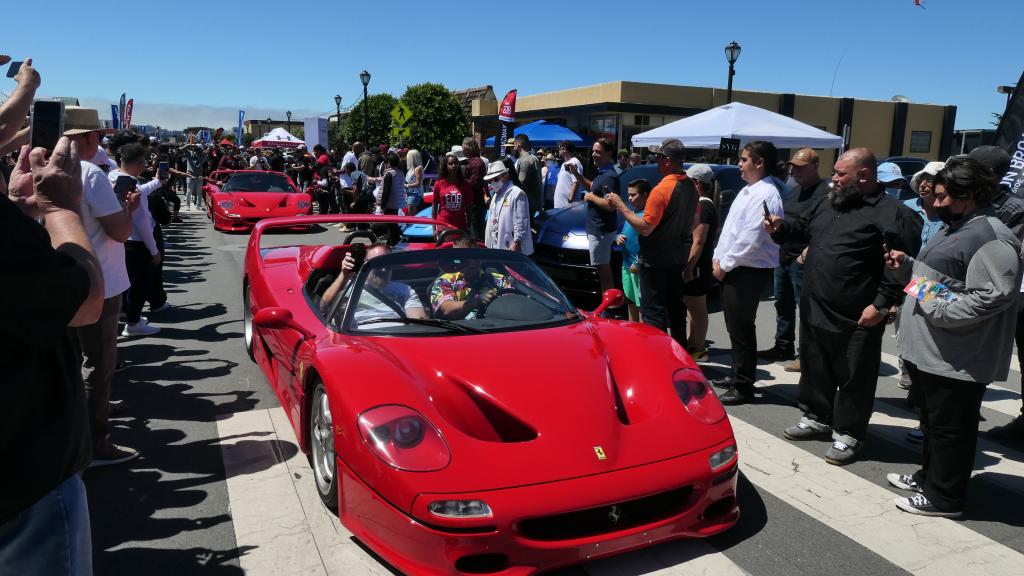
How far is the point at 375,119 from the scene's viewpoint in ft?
152

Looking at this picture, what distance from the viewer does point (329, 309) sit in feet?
13.3

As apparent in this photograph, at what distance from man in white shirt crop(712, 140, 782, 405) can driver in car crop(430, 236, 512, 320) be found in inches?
70.5

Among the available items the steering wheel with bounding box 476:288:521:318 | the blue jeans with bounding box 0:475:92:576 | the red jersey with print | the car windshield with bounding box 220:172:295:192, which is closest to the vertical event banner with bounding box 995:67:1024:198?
the steering wheel with bounding box 476:288:521:318

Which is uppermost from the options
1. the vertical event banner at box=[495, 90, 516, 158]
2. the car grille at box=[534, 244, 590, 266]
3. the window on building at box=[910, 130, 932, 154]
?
the window on building at box=[910, 130, 932, 154]

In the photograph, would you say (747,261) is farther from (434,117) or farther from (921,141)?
(921,141)

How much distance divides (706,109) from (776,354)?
2842 cm

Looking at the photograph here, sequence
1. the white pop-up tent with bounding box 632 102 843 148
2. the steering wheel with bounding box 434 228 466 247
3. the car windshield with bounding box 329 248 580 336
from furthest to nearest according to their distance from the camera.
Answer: the white pop-up tent with bounding box 632 102 843 148 < the steering wheel with bounding box 434 228 466 247 < the car windshield with bounding box 329 248 580 336

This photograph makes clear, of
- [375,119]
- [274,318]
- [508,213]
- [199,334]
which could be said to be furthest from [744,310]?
[375,119]

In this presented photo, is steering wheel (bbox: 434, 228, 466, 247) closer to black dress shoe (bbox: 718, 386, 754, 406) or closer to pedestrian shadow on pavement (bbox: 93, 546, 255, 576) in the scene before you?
→ black dress shoe (bbox: 718, 386, 754, 406)

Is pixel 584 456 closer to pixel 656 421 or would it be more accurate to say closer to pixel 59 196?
pixel 656 421

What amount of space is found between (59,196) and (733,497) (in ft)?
9.13

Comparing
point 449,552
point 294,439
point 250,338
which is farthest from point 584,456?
point 250,338

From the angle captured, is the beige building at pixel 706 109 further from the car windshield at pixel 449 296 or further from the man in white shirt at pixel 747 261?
the car windshield at pixel 449 296

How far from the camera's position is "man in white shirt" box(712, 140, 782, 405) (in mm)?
4754
